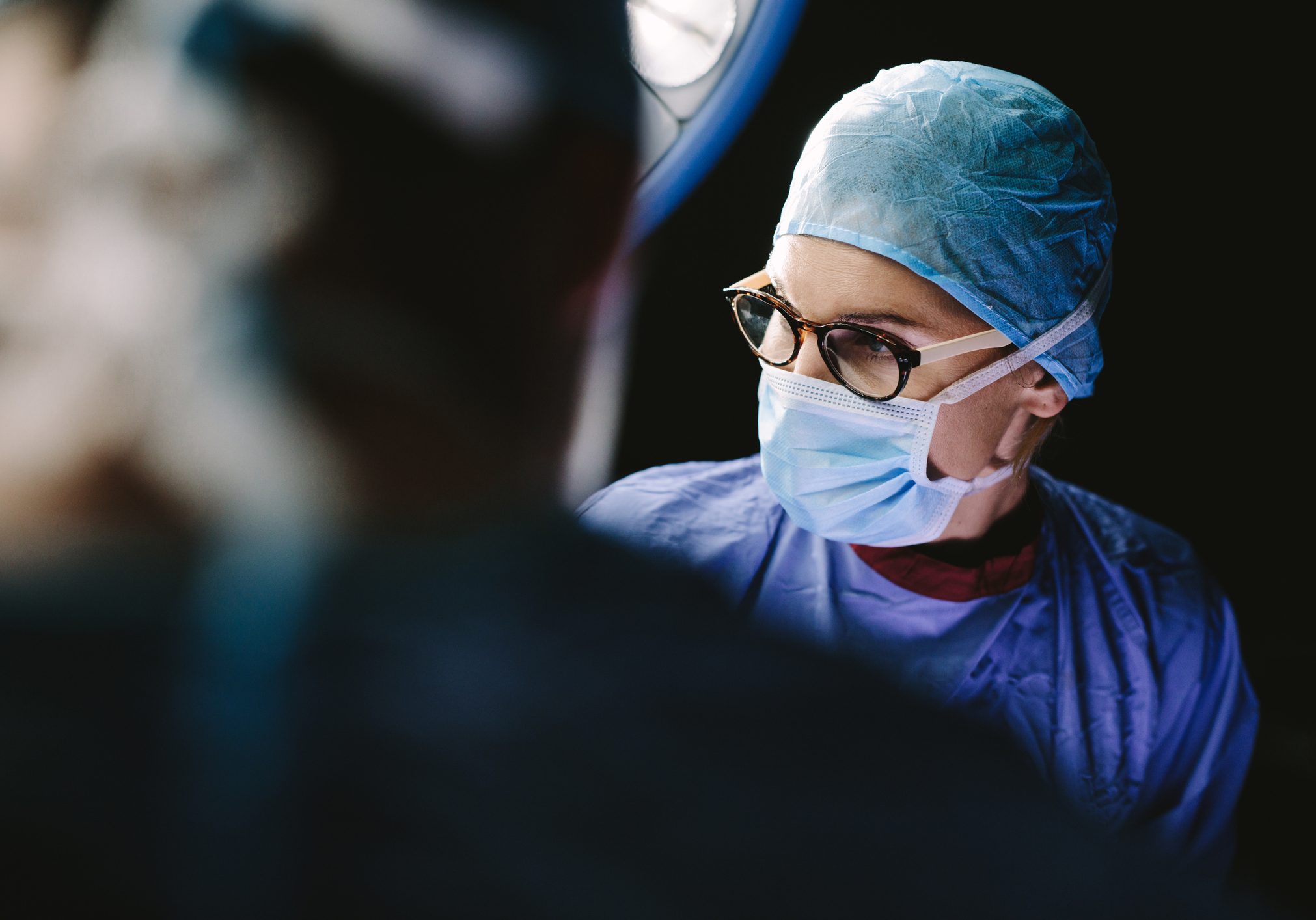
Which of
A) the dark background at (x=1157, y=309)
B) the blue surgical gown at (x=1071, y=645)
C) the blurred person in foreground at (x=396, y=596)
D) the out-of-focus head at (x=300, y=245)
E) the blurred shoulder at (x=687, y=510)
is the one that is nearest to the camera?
the blurred person in foreground at (x=396, y=596)

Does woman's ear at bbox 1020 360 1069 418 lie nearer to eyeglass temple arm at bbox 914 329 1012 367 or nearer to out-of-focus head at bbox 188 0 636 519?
eyeglass temple arm at bbox 914 329 1012 367

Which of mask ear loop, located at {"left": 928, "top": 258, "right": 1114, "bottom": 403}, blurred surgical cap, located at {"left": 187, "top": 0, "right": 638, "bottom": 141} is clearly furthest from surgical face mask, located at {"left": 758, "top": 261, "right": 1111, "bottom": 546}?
blurred surgical cap, located at {"left": 187, "top": 0, "right": 638, "bottom": 141}

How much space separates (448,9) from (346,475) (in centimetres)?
87

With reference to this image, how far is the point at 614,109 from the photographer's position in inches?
54.7

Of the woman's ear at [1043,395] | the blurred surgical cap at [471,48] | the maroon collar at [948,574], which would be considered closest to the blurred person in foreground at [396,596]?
the blurred surgical cap at [471,48]

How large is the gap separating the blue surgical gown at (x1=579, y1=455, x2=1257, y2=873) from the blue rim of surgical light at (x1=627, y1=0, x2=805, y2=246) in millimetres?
668

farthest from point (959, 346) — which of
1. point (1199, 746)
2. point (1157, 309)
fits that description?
point (1157, 309)

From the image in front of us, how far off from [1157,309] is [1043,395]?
23.8 inches

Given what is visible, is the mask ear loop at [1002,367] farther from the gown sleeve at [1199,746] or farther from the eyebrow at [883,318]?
the gown sleeve at [1199,746]

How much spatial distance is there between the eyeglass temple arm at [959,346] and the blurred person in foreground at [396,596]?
38cm

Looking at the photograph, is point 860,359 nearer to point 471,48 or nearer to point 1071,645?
point 1071,645

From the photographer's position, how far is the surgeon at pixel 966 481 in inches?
31.1

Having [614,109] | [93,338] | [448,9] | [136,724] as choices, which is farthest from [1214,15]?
[93,338]

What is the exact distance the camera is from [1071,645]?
92cm
